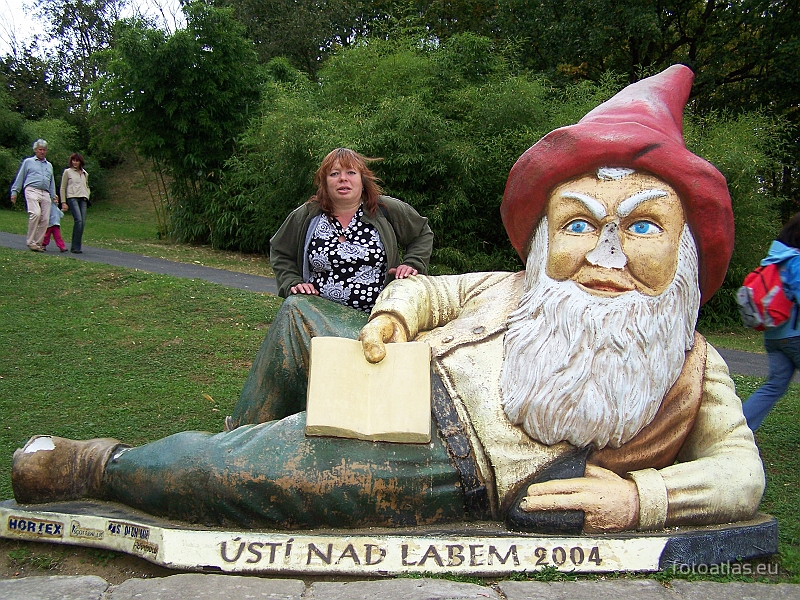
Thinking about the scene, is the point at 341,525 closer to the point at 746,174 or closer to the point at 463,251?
the point at 463,251

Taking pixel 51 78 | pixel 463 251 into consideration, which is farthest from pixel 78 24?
pixel 463 251

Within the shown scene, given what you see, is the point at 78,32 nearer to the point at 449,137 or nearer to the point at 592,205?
the point at 449,137

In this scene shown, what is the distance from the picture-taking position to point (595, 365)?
8.25 ft

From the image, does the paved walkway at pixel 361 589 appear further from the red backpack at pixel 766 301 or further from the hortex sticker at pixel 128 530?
the red backpack at pixel 766 301

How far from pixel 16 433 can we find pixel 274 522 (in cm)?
226

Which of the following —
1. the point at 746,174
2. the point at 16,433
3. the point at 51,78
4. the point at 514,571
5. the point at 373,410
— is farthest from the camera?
the point at 51,78

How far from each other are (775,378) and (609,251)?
1.97 metres

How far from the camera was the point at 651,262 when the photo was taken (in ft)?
8.38

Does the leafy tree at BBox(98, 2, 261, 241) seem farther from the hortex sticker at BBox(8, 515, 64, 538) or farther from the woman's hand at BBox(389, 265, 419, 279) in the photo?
the hortex sticker at BBox(8, 515, 64, 538)

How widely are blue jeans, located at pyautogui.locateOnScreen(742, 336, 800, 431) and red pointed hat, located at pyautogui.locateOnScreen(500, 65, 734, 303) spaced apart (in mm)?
1349

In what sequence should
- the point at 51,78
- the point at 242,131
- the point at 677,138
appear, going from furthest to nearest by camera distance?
the point at 51,78 → the point at 242,131 → the point at 677,138

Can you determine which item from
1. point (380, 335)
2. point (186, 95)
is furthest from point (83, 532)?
point (186, 95)

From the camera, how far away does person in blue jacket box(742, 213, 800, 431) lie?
3.75m

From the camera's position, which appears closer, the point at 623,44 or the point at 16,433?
the point at 16,433
